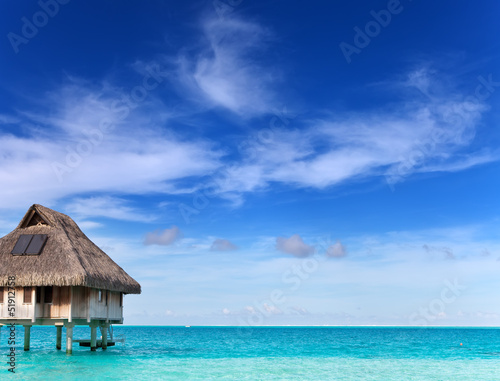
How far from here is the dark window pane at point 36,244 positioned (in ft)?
84.1

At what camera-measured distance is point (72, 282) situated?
23.7 meters

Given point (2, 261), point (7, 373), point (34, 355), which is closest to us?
point (7, 373)

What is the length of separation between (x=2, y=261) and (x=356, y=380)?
16.7 meters

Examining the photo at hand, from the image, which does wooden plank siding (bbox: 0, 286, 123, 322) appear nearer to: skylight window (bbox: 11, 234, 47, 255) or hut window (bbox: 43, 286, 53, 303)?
hut window (bbox: 43, 286, 53, 303)

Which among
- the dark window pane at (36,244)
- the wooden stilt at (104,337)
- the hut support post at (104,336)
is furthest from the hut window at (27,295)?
the wooden stilt at (104,337)

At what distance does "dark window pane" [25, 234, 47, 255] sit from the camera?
84.1ft

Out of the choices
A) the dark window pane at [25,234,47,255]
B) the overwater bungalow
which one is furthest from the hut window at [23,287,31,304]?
the dark window pane at [25,234,47,255]

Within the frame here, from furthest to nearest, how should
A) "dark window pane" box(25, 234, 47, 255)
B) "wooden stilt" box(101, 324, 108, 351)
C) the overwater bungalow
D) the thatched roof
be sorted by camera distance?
"wooden stilt" box(101, 324, 108, 351)
"dark window pane" box(25, 234, 47, 255)
the overwater bungalow
the thatched roof

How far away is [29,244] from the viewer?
85.7 feet

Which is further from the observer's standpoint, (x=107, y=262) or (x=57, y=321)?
(x=107, y=262)

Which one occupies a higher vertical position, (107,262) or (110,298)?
(107,262)

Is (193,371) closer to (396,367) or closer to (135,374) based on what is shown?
(135,374)

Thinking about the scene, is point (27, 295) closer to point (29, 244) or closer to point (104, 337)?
point (29, 244)

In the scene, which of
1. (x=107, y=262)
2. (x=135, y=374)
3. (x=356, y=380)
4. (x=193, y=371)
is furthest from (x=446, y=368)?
(x=107, y=262)
